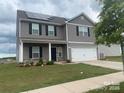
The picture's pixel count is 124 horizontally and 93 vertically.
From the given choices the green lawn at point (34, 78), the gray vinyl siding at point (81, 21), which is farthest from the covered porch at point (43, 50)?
the green lawn at point (34, 78)

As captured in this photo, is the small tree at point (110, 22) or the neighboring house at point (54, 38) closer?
the small tree at point (110, 22)

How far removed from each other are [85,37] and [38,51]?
314 inches

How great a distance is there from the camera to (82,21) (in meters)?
25.7

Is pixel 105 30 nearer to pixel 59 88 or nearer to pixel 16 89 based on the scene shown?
pixel 59 88

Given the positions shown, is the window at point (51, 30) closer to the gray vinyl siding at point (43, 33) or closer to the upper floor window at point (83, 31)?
the gray vinyl siding at point (43, 33)

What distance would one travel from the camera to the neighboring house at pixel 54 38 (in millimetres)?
21984

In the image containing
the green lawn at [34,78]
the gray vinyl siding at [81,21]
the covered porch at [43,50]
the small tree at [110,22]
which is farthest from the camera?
the gray vinyl siding at [81,21]

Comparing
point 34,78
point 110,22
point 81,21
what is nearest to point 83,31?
point 81,21

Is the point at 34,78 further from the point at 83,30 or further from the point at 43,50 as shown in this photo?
the point at 83,30

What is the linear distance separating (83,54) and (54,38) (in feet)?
16.8

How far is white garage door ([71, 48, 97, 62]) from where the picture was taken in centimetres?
2410

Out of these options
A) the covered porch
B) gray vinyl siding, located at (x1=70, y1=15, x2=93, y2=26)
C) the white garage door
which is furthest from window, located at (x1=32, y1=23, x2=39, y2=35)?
the white garage door

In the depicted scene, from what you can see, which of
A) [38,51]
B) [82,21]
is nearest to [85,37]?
[82,21]

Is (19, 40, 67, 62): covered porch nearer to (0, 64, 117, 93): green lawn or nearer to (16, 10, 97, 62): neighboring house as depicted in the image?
(16, 10, 97, 62): neighboring house
